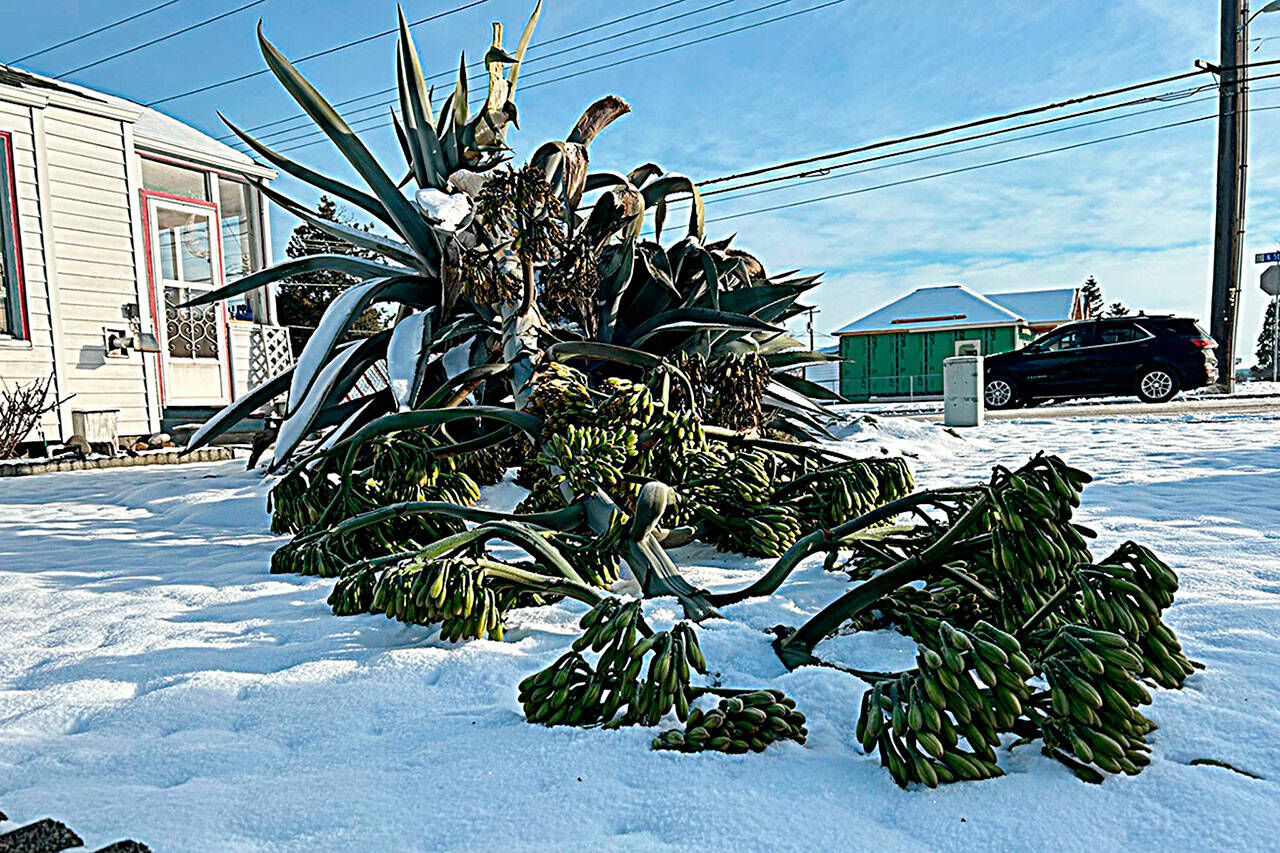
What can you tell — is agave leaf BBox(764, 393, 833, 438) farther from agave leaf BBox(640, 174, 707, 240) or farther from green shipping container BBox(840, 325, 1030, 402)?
green shipping container BBox(840, 325, 1030, 402)

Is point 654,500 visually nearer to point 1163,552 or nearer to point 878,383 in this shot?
point 1163,552

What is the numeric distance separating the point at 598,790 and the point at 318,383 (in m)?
2.14

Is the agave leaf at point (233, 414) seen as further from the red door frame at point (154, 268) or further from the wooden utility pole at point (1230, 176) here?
the wooden utility pole at point (1230, 176)

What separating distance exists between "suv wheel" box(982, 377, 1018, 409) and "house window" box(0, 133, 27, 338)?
1326 centimetres

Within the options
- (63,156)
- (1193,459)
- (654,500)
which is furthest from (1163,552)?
(63,156)

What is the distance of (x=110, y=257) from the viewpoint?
346 inches

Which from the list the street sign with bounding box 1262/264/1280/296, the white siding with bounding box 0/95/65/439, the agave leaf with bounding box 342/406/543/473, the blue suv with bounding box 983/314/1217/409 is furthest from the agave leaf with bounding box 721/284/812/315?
the street sign with bounding box 1262/264/1280/296

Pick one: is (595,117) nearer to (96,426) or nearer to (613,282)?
(613,282)

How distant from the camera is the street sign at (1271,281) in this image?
14945 millimetres

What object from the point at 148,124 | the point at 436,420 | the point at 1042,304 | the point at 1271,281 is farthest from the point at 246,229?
the point at 1042,304

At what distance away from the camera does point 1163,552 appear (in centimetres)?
243

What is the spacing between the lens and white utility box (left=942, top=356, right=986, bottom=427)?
8.12 m

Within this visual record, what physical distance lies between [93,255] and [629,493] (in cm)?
882

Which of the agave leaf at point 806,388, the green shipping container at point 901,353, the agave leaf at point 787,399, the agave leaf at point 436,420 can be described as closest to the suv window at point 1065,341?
the green shipping container at point 901,353
